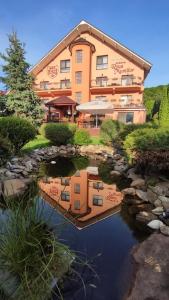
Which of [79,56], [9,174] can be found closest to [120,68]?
[79,56]

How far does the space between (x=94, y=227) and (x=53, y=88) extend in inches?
962

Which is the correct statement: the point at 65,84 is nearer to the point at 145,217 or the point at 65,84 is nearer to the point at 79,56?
the point at 79,56

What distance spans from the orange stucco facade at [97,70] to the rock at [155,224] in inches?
765

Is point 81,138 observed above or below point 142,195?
above

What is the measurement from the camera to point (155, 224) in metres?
4.52

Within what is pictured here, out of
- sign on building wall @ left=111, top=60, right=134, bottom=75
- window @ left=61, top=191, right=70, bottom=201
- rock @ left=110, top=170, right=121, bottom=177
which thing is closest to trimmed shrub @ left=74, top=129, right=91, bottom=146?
rock @ left=110, top=170, right=121, bottom=177

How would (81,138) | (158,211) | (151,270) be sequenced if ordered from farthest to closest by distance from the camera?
1. (81,138)
2. (158,211)
3. (151,270)

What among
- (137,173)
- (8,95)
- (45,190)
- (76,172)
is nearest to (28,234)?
(45,190)

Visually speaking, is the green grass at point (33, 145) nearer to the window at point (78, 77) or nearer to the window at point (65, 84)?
the window at point (78, 77)

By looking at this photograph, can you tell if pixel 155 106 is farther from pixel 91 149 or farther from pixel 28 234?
pixel 28 234

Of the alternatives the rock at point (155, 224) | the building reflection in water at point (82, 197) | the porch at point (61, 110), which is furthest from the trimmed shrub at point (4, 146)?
the porch at point (61, 110)

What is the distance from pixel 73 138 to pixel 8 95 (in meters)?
8.59

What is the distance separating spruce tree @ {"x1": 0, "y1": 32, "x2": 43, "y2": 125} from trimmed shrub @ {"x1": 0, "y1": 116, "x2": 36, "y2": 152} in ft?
32.2

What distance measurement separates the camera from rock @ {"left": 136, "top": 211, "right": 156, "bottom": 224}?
191 inches
